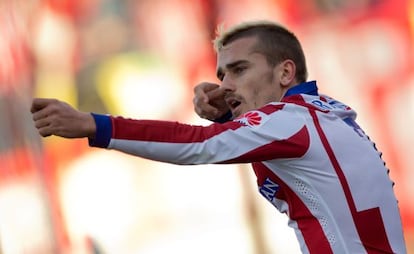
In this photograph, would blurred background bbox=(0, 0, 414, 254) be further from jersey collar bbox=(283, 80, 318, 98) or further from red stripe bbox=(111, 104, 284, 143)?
red stripe bbox=(111, 104, 284, 143)

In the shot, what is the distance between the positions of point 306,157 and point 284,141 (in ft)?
0.39

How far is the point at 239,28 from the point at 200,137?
0.61m

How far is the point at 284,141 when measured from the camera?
2334 mm

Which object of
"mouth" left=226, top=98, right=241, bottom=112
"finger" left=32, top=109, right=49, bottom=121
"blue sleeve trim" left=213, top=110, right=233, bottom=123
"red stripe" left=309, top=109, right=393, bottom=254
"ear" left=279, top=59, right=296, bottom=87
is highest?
"ear" left=279, top=59, right=296, bottom=87

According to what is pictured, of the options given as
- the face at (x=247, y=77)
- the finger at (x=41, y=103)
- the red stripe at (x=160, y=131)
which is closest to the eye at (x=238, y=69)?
the face at (x=247, y=77)

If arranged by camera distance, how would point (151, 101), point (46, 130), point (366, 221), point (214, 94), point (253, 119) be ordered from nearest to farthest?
point (46, 130) → point (253, 119) → point (366, 221) → point (214, 94) → point (151, 101)

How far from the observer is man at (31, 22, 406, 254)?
87.6 inches

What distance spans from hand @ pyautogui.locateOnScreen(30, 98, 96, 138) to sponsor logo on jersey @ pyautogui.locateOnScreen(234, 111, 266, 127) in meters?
0.39

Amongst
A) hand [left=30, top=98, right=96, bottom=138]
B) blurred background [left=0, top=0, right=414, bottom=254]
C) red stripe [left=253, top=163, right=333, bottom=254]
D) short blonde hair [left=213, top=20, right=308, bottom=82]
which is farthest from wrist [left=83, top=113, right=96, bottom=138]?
blurred background [left=0, top=0, right=414, bottom=254]

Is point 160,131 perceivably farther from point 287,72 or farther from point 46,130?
point 287,72

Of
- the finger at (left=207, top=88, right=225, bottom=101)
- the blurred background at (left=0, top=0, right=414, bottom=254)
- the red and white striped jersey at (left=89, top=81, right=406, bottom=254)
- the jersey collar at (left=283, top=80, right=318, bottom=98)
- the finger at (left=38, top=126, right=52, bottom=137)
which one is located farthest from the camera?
the blurred background at (left=0, top=0, right=414, bottom=254)

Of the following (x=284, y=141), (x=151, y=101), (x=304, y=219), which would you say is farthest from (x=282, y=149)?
(x=151, y=101)

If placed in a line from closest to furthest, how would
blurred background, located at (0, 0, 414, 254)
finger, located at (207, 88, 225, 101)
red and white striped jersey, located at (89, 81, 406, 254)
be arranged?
1. red and white striped jersey, located at (89, 81, 406, 254)
2. finger, located at (207, 88, 225, 101)
3. blurred background, located at (0, 0, 414, 254)

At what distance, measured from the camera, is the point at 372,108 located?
467 cm
